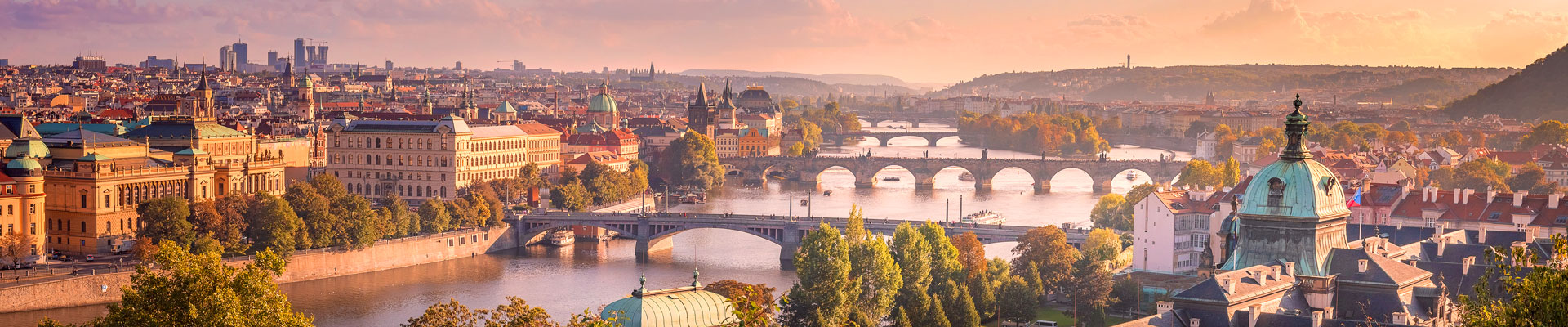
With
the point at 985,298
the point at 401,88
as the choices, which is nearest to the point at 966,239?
the point at 985,298

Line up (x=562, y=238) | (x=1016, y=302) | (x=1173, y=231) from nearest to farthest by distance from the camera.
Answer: (x=1016, y=302) → (x=1173, y=231) → (x=562, y=238)

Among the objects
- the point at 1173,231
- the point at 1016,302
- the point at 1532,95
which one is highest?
the point at 1532,95

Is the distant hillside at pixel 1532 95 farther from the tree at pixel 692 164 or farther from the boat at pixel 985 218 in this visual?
the boat at pixel 985 218

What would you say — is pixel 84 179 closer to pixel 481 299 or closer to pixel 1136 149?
pixel 481 299

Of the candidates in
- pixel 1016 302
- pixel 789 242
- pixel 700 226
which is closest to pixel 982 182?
pixel 700 226

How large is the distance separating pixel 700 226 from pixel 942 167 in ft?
127

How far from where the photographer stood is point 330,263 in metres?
51.9

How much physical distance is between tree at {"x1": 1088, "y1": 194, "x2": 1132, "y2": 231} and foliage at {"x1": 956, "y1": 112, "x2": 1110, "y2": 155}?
60456mm

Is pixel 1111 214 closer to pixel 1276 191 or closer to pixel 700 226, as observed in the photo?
pixel 700 226

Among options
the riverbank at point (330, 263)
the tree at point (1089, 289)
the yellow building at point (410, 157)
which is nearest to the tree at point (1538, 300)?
the tree at point (1089, 289)

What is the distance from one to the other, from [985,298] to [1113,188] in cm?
5437

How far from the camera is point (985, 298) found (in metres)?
40.0

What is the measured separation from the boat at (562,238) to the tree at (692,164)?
28.3 m

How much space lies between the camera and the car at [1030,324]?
38.7 metres
